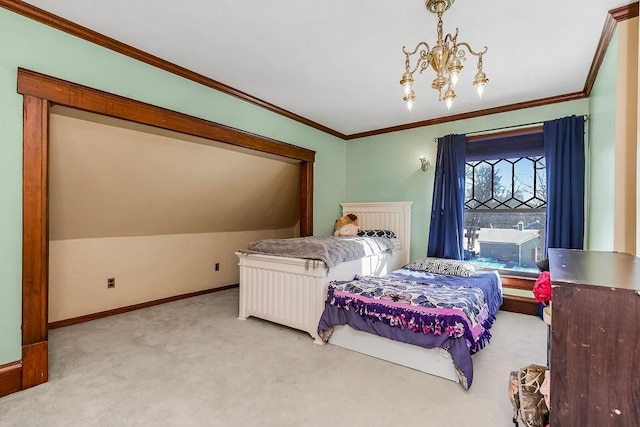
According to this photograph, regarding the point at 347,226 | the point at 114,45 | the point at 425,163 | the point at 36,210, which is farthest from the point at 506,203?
the point at 36,210

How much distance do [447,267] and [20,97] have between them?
150 inches

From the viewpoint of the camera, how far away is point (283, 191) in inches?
185

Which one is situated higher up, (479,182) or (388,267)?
(479,182)

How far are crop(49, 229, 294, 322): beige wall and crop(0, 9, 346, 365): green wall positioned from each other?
Result: 1.30 m

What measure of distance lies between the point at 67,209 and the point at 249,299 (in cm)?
193

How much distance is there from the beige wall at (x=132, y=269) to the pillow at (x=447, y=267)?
2733 millimetres

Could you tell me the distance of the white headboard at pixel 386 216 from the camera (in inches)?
165

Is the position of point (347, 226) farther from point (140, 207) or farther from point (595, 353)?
point (595, 353)

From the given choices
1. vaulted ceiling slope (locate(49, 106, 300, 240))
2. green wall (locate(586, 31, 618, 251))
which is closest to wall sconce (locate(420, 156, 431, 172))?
green wall (locate(586, 31, 618, 251))

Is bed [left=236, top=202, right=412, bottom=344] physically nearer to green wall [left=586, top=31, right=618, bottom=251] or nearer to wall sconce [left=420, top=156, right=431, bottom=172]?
wall sconce [left=420, top=156, right=431, bottom=172]

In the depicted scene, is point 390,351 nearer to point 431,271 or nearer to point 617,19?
point 431,271

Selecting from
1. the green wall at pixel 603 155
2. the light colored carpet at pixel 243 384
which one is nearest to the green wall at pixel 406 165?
the green wall at pixel 603 155

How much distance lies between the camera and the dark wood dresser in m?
0.69

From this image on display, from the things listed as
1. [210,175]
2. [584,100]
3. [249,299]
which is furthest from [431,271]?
[210,175]
